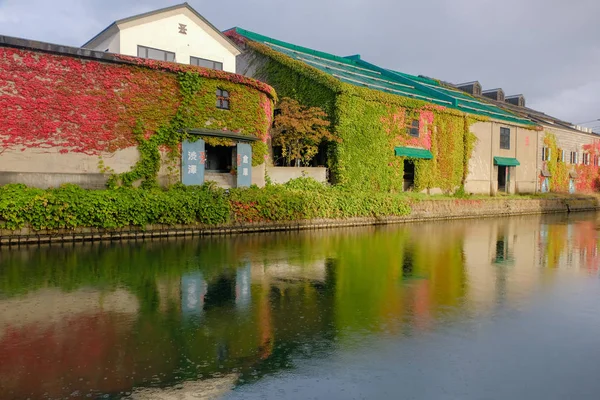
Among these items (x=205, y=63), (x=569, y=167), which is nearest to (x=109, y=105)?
(x=205, y=63)

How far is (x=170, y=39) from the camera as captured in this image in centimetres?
2297

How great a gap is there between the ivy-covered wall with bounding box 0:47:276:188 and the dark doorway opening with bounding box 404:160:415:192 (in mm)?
15465

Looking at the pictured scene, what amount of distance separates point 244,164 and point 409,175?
1640 cm

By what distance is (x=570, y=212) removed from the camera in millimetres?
38562

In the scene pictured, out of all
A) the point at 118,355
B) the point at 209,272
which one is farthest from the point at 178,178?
the point at 118,355

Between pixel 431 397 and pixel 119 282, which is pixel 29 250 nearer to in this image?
pixel 119 282

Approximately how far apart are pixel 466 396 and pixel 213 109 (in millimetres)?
17849

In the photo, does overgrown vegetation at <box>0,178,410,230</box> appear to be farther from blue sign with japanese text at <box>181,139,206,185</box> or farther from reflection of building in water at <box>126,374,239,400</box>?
reflection of building in water at <box>126,374,239,400</box>

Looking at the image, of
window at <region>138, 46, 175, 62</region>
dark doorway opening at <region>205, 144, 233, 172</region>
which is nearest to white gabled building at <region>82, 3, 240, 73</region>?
window at <region>138, 46, 175, 62</region>

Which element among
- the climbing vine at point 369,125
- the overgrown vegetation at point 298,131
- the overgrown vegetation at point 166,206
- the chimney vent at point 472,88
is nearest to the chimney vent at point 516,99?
the chimney vent at point 472,88

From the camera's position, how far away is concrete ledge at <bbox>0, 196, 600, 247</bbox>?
14.5 m

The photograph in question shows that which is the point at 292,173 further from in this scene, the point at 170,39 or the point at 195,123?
the point at 170,39

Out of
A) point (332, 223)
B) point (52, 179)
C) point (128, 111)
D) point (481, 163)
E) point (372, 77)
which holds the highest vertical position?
point (372, 77)

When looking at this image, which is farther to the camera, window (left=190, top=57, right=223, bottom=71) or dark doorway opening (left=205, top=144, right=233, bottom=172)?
window (left=190, top=57, right=223, bottom=71)
